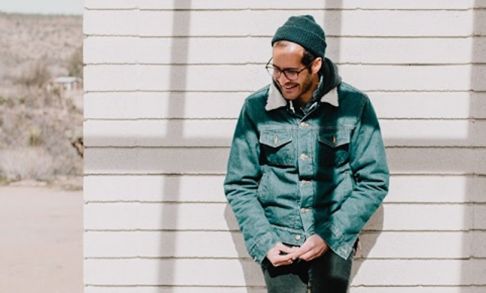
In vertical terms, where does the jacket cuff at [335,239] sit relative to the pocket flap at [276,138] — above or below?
below

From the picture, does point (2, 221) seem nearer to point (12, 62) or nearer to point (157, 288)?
point (157, 288)

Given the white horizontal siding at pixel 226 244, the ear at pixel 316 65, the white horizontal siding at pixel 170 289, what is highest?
the ear at pixel 316 65

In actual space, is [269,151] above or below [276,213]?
above

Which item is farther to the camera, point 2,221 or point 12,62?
point 12,62

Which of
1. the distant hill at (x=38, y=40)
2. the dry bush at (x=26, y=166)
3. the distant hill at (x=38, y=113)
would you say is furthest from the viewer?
the distant hill at (x=38, y=40)

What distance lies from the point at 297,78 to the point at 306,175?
364mm

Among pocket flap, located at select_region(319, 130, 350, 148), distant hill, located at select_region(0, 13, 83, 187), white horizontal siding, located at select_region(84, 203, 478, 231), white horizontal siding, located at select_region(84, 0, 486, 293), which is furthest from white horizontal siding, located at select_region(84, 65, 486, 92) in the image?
distant hill, located at select_region(0, 13, 83, 187)

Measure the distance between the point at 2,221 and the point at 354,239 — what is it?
876cm

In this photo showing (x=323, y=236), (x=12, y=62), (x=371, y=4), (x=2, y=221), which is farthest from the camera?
(x=12, y=62)

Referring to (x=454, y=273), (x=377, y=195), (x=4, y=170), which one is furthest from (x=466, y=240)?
(x=4, y=170)

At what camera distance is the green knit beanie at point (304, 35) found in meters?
3.12

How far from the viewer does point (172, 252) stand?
4105mm

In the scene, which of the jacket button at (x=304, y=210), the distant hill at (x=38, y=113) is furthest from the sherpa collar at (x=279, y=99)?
the distant hill at (x=38, y=113)

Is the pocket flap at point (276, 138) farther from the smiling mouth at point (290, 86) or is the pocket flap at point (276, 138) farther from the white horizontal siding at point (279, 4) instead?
the white horizontal siding at point (279, 4)
